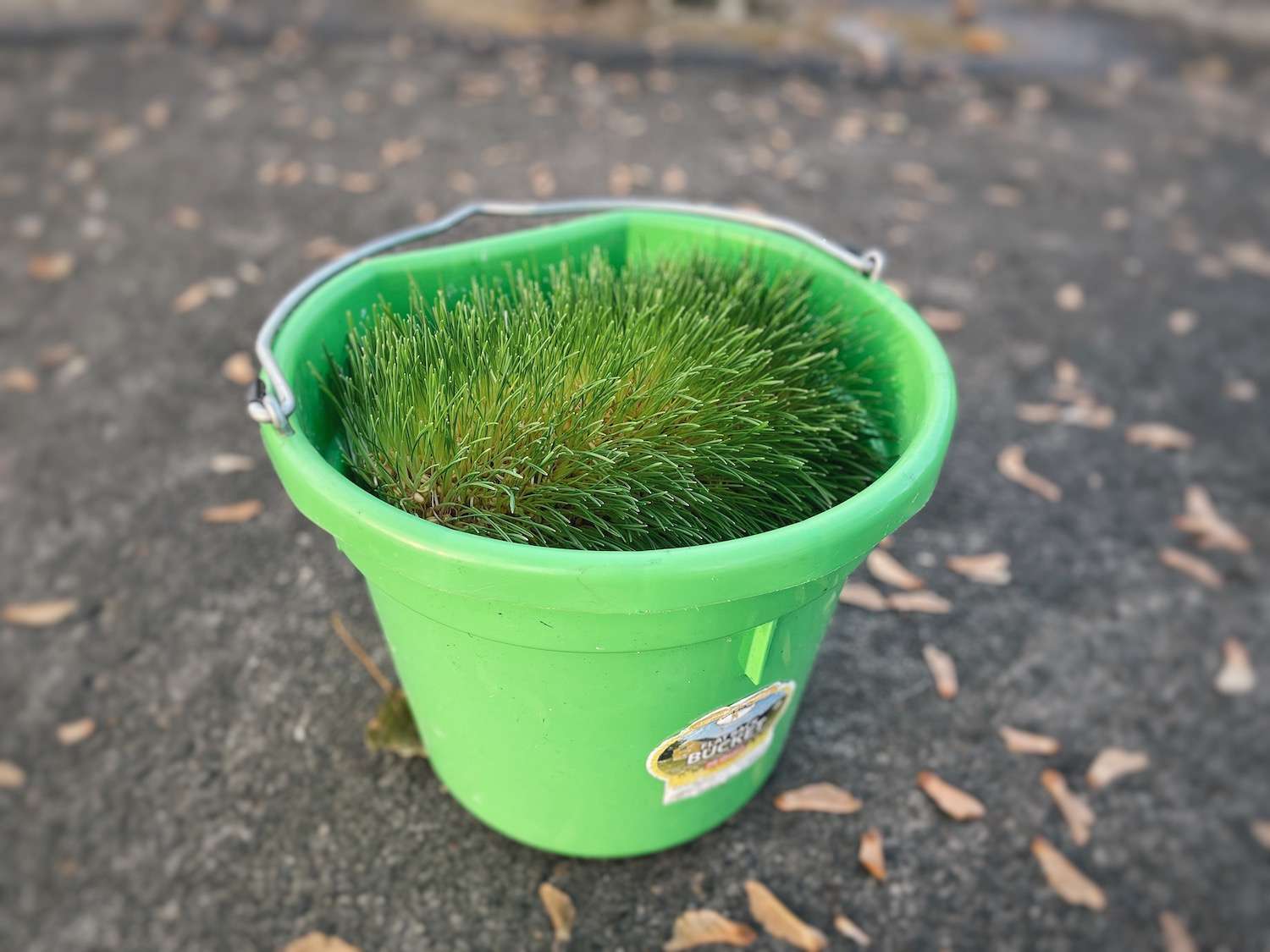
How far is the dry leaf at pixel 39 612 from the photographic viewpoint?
1.78 meters

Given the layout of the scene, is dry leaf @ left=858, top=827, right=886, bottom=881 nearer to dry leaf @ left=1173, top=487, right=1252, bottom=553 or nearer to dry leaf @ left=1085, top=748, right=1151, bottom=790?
dry leaf @ left=1085, top=748, right=1151, bottom=790

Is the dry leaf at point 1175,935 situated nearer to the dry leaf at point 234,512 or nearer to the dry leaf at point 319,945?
the dry leaf at point 319,945

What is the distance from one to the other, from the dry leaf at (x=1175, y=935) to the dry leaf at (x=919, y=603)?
0.62 m

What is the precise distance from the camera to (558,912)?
1.34 metres

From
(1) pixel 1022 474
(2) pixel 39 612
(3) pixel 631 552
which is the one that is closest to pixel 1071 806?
(1) pixel 1022 474

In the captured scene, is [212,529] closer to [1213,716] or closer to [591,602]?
[591,602]

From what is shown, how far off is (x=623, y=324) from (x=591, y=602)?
0.49 metres

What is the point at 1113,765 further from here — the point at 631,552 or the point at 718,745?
the point at 631,552

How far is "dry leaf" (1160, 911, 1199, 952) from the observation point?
1393 mm

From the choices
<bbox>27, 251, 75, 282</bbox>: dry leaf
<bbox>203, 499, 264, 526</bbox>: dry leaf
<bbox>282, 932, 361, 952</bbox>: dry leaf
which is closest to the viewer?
<bbox>282, 932, 361, 952</bbox>: dry leaf

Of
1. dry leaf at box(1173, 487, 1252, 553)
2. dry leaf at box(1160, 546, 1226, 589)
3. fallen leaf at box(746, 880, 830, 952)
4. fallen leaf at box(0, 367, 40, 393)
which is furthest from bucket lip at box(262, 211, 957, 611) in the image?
fallen leaf at box(0, 367, 40, 393)

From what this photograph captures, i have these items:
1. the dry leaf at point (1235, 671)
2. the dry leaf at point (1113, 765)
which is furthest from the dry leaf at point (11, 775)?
the dry leaf at point (1235, 671)

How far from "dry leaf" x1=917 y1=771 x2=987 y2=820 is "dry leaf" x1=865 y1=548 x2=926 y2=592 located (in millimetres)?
422

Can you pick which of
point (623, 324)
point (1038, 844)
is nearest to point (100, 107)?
point (623, 324)
